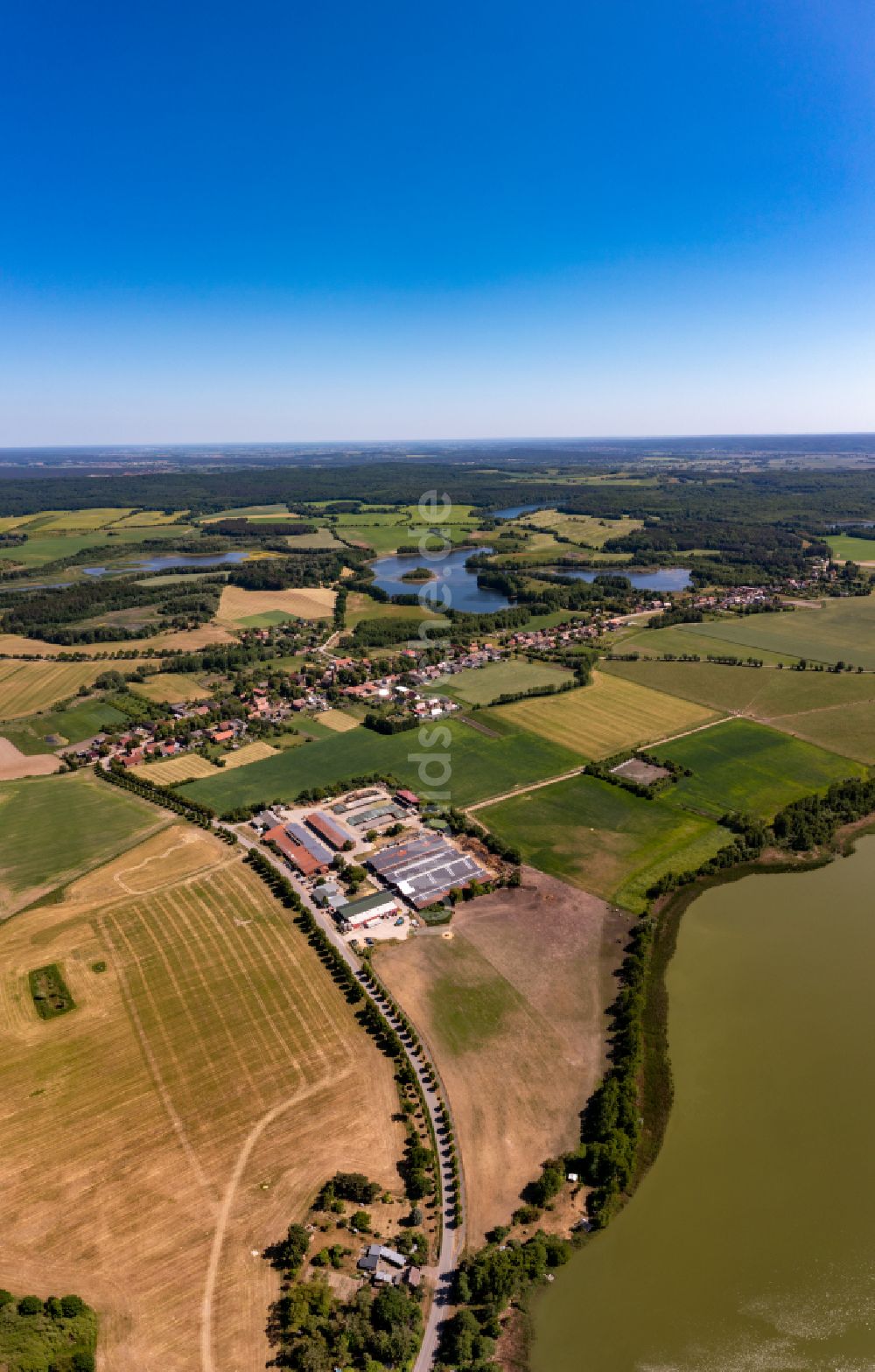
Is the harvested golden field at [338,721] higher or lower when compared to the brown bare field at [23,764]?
higher

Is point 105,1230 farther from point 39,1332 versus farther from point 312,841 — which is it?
point 312,841

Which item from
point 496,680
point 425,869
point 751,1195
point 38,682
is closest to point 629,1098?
point 751,1195

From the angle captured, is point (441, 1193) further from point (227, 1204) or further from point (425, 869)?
point (425, 869)

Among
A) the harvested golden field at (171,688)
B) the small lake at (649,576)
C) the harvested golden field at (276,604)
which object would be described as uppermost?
the small lake at (649,576)

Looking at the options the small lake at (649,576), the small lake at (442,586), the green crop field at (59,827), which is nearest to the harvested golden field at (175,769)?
the green crop field at (59,827)

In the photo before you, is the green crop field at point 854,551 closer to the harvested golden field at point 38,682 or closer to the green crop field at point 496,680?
the green crop field at point 496,680

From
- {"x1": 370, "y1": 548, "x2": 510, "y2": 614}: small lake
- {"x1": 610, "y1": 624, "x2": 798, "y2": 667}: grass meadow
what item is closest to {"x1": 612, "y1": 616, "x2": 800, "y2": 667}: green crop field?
{"x1": 610, "y1": 624, "x2": 798, "y2": 667}: grass meadow

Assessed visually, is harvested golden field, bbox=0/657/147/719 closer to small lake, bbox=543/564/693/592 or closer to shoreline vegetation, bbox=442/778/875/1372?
shoreline vegetation, bbox=442/778/875/1372
